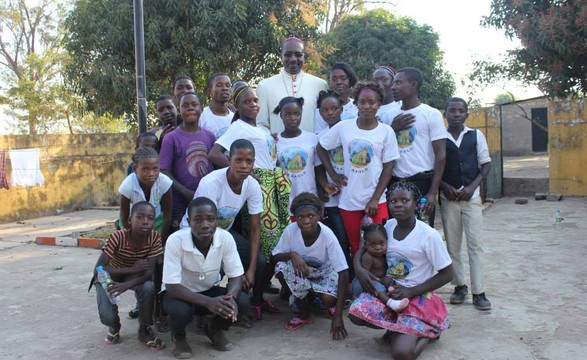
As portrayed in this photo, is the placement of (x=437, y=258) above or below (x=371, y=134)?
below

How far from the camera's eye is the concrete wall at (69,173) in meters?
11.7

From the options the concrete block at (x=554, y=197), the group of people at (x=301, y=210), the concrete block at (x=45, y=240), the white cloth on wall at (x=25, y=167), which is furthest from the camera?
the white cloth on wall at (x=25, y=167)

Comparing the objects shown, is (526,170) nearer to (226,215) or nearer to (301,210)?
(301,210)

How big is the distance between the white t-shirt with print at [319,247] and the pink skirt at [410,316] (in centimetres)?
39

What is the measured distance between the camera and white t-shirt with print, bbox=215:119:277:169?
4.30 meters

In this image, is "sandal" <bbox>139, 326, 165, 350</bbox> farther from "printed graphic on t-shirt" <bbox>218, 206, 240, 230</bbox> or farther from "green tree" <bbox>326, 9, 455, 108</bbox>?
"green tree" <bbox>326, 9, 455, 108</bbox>

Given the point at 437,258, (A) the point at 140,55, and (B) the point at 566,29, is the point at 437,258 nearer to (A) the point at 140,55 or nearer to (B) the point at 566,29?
(A) the point at 140,55

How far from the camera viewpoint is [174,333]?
3.74 metres

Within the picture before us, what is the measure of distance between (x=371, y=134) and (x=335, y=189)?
52cm

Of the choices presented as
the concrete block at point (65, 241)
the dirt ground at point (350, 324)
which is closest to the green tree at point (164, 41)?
the concrete block at point (65, 241)

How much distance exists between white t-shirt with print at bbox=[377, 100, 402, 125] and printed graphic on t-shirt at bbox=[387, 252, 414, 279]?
3.85 feet

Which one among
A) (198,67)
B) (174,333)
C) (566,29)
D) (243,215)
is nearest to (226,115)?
(243,215)

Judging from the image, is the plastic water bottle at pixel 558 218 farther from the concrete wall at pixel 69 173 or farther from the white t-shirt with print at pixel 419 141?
the concrete wall at pixel 69 173

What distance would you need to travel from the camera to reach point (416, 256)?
3.80 metres
